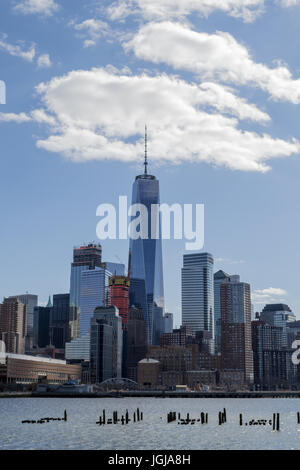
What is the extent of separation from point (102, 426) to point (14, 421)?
76.9 feet

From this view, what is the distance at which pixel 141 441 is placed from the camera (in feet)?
289
